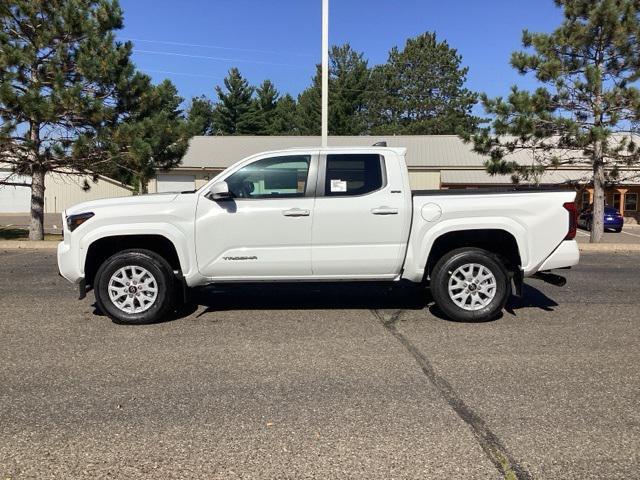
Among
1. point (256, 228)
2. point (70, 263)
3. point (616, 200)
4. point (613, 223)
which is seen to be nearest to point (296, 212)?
point (256, 228)

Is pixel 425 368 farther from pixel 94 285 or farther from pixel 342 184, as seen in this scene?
pixel 94 285

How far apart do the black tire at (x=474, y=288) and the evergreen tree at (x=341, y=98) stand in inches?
1697

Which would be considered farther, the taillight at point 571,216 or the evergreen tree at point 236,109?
the evergreen tree at point 236,109

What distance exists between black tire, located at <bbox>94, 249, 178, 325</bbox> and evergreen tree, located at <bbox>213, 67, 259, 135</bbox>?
176ft

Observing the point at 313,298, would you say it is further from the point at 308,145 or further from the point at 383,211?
the point at 308,145

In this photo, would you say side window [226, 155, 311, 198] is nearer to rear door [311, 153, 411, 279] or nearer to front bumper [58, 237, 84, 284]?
rear door [311, 153, 411, 279]

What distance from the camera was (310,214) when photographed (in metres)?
6.17

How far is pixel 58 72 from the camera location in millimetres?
15320

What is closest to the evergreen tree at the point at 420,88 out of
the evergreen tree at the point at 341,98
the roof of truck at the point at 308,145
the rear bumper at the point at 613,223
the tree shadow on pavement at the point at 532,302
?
the evergreen tree at the point at 341,98

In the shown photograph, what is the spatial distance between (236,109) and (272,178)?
54.8m

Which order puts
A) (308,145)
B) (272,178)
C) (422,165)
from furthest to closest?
(422,165), (308,145), (272,178)

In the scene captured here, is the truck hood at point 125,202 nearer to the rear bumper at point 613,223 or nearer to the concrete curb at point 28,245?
the concrete curb at point 28,245

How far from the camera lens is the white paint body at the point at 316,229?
20.2 ft

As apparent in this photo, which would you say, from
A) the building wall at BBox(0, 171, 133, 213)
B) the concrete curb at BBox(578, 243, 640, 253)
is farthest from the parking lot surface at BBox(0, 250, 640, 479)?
the building wall at BBox(0, 171, 133, 213)
